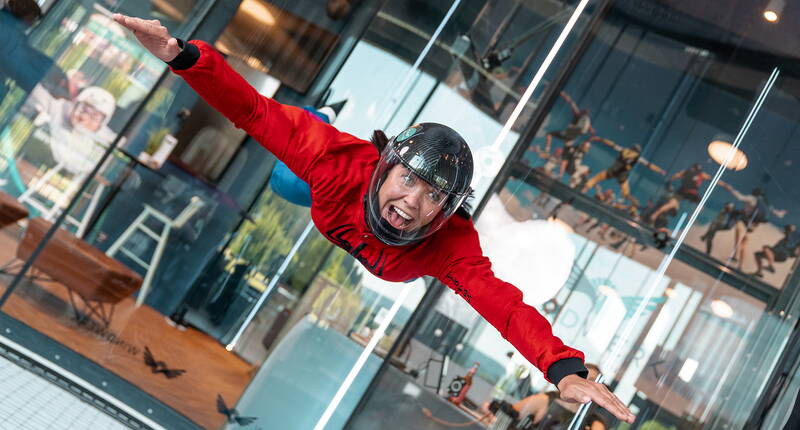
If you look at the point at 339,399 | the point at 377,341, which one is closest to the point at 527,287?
the point at 377,341

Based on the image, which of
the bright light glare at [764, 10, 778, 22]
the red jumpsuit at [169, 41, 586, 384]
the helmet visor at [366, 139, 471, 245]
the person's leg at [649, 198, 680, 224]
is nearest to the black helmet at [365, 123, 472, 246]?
the helmet visor at [366, 139, 471, 245]

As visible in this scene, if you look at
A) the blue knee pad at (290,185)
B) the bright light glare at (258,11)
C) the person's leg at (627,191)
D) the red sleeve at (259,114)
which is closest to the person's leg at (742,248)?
the person's leg at (627,191)

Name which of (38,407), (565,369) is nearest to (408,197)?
(565,369)

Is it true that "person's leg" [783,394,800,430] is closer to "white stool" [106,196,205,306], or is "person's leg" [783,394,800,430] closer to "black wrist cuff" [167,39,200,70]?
"black wrist cuff" [167,39,200,70]

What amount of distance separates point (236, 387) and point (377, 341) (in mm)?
749

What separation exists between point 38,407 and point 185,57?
164cm

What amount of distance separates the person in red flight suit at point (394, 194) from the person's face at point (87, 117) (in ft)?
6.56

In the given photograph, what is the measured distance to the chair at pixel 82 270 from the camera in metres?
3.86

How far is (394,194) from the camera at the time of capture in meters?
2.25

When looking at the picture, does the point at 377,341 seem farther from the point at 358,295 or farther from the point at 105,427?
the point at 105,427

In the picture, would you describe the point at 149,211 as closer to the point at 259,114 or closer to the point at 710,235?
the point at 259,114

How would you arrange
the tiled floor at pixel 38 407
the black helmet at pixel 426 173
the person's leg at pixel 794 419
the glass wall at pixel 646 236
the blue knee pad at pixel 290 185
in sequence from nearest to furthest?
the black helmet at pixel 426 173
the tiled floor at pixel 38 407
the blue knee pad at pixel 290 185
the person's leg at pixel 794 419
the glass wall at pixel 646 236

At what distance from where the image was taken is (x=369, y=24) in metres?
4.04

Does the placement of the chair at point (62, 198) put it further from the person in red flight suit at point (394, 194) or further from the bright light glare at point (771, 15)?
the bright light glare at point (771, 15)
